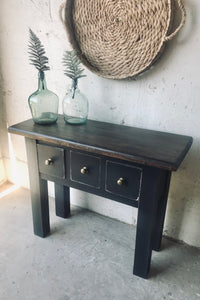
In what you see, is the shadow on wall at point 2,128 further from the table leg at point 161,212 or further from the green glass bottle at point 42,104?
the table leg at point 161,212

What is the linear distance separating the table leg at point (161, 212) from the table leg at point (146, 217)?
0.18m

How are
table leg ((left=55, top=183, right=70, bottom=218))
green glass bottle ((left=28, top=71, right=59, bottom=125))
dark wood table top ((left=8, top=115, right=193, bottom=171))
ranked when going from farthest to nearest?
table leg ((left=55, top=183, right=70, bottom=218))
green glass bottle ((left=28, top=71, right=59, bottom=125))
dark wood table top ((left=8, top=115, right=193, bottom=171))

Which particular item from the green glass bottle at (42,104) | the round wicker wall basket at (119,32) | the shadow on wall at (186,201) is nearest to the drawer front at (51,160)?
the green glass bottle at (42,104)

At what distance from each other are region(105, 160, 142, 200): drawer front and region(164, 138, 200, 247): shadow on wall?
430mm

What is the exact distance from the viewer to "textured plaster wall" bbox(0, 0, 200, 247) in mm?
1299

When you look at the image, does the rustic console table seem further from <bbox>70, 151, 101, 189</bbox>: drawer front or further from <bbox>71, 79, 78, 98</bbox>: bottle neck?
<bbox>71, 79, 78, 98</bbox>: bottle neck

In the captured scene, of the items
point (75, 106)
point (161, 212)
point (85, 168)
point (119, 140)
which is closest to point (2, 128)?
point (75, 106)

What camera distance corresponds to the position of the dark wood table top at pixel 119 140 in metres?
1.08

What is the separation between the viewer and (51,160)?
4.49 feet

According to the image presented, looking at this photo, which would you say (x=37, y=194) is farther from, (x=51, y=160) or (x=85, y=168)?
(x=85, y=168)

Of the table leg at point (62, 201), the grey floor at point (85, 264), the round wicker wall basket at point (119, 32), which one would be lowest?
the grey floor at point (85, 264)

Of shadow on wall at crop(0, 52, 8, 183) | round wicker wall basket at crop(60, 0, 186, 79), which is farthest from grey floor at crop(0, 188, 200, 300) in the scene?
round wicker wall basket at crop(60, 0, 186, 79)

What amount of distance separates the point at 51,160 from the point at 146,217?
0.58 meters

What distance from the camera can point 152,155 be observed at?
3.55 ft
